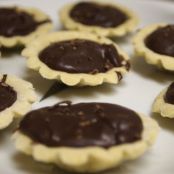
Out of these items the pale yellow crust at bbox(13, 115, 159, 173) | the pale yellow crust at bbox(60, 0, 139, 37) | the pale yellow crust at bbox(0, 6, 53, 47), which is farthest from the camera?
the pale yellow crust at bbox(60, 0, 139, 37)

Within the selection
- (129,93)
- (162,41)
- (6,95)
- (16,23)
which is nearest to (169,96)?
(129,93)

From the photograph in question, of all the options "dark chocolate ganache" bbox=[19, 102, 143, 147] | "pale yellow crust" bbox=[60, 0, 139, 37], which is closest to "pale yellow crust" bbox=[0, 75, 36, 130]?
"dark chocolate ganache" bbox=[19, 102, 143, 147]

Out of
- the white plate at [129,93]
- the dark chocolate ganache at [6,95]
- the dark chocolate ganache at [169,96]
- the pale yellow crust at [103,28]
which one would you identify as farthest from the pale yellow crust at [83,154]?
the pale yellow crust at [103,28]

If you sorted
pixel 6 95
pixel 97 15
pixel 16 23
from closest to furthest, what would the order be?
pixel 6 95, pixel 16 23, pixel 97 15

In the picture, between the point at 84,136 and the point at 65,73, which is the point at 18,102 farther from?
the point at 84,136

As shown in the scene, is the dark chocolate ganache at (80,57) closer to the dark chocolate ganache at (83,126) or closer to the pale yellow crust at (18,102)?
the pale yellow crust at (18,102)

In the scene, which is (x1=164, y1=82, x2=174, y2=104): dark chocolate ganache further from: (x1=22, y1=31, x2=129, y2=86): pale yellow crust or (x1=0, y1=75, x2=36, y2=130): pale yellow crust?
(x1=0, y1=75, x2=36, y2=130): pale yellow crust
